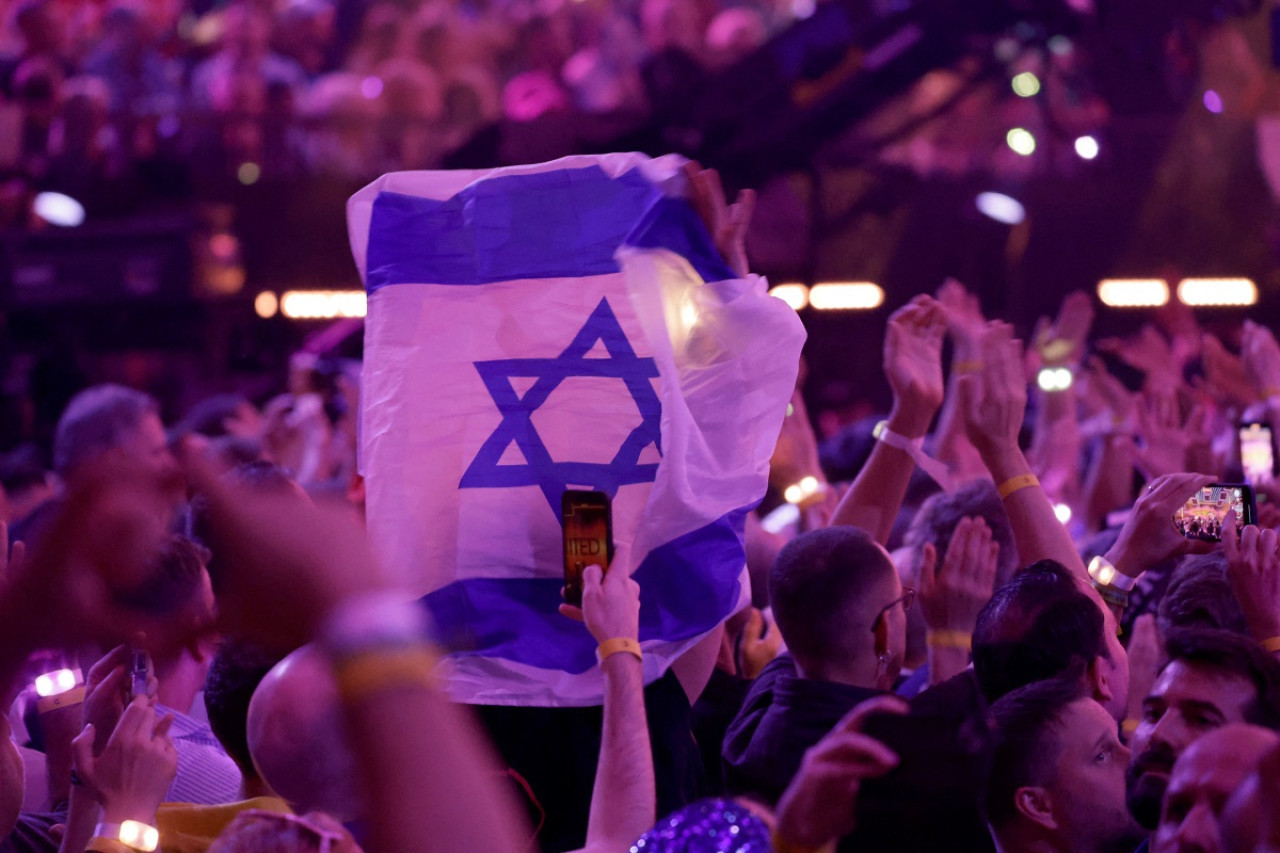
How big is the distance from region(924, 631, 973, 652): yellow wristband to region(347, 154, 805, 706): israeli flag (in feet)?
1.45

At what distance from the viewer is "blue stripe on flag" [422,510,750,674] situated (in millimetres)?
3102

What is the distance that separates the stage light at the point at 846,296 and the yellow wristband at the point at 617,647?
218 inches

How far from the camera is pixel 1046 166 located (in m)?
7.93

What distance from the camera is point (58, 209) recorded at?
805cm

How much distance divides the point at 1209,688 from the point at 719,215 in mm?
1789

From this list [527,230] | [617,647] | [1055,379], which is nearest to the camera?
[617,647]

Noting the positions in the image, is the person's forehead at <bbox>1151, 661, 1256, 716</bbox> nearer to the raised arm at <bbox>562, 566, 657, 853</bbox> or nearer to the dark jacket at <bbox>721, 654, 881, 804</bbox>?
the dark jacket at <bbox>721, 654, 881, 804</bbox>

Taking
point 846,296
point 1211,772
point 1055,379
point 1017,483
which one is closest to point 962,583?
point 1017,483

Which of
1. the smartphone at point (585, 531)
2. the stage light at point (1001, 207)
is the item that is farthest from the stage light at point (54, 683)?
the stage light at point (1001, 207)

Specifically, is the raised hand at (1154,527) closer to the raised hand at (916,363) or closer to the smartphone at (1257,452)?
the raised hand at (916,363)

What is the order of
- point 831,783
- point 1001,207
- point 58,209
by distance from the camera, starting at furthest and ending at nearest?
1. point 58,209
2. point 1001,207
3. point 831,783

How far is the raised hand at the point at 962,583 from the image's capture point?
9.98ft

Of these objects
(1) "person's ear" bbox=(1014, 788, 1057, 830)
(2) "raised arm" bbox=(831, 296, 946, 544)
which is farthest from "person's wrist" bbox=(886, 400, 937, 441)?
(1) "person's ear" bbox=(1014, 788, 1057, 830)

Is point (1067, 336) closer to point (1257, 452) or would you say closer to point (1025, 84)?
point (1257, 452)
